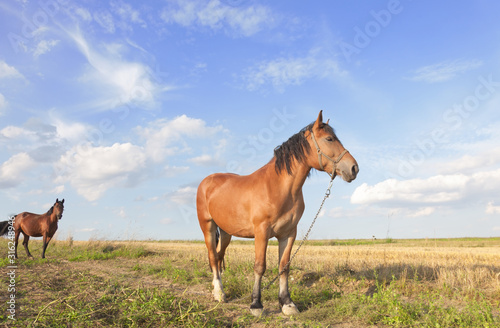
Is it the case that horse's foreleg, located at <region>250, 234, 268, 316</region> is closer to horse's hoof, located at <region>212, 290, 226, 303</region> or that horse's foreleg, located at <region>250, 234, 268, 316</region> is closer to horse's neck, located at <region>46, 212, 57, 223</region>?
horse's hoof, located at <region>212, 290, 226, 303</region>

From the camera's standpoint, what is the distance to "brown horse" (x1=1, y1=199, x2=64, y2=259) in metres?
14.5

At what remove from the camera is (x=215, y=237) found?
7461mm

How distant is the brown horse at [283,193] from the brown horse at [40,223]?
11254mm

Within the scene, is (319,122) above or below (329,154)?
above

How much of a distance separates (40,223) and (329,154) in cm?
1426

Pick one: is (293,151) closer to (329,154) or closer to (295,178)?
(295,178)

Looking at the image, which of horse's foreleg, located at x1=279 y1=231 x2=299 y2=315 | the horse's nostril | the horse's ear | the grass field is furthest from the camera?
→ horse's foreleg, located at x1=279 y1=231 x2=299 y2=315

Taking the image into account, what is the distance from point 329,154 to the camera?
554 centimetres

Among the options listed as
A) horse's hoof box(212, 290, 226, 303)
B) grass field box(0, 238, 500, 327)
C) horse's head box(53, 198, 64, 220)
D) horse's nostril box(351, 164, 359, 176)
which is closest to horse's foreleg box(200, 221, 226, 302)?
horse's hoof box(212, 290, 226, 303)

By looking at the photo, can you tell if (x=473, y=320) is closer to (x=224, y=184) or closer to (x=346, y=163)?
(x=346, y=163)

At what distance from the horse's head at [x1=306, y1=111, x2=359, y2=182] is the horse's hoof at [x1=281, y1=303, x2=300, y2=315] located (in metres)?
2.30

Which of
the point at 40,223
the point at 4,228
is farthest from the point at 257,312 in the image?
the point at 4,228

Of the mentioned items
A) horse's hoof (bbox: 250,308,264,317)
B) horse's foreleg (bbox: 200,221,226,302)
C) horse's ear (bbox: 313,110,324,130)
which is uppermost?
horse's ear (bbox: 313,110,324,130)

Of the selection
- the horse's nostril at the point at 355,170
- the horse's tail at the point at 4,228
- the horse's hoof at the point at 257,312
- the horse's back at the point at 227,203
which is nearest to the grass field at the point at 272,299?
the horse's hoof at the point at 257,312
